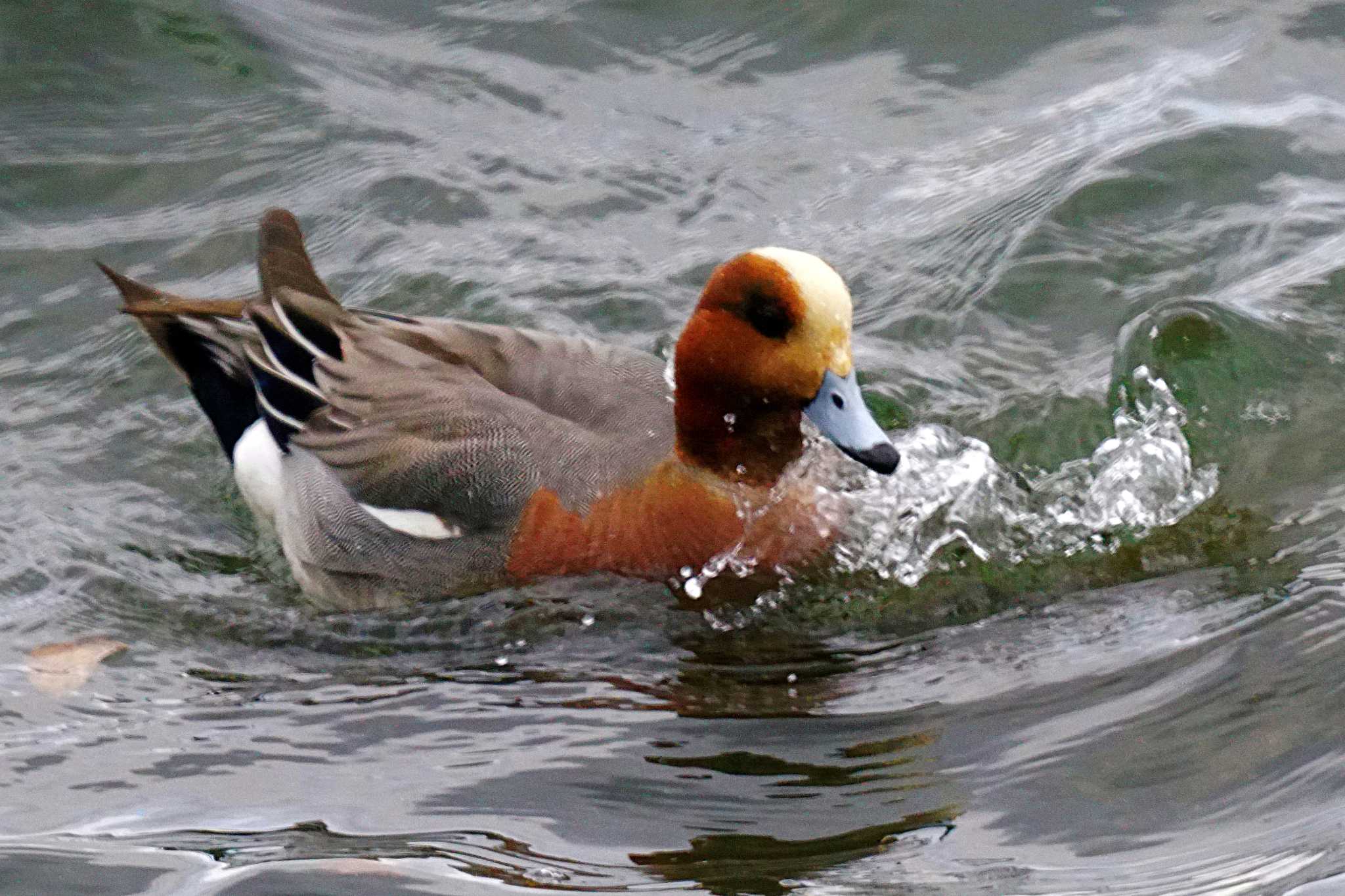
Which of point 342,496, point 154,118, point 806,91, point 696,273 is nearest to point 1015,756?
point 342,496

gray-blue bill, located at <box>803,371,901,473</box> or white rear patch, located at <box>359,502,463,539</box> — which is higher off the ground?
gray-blue bill, located at <box>803,371,901,473</box>

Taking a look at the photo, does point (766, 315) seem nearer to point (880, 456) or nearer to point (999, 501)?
point (880, 456)

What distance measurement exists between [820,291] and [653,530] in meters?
0.83

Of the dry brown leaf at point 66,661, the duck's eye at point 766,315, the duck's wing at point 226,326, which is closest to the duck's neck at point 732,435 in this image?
the duck's eye at point 766,315

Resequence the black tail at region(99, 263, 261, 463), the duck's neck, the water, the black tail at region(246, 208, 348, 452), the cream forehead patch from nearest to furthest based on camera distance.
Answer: the water, the cream forehead patch, the duck's neck, the black tail at region(246, 208, 348, 452), the black tail at region(99, 263, 261, 463)

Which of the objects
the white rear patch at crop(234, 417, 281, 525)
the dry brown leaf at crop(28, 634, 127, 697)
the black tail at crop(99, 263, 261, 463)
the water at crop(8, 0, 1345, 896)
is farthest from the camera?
the black tail at crop(99, 263, 261, 463)

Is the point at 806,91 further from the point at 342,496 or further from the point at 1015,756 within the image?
the point at 1015,756

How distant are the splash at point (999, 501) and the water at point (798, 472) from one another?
0.05 feet

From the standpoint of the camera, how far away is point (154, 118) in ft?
25.3

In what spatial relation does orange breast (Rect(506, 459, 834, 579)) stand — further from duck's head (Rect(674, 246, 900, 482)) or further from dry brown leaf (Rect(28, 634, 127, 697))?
dry brown leaf (Rect(28, 634, 127, 697))

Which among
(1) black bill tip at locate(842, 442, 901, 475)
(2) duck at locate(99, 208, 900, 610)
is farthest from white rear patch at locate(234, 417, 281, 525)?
(1) black bill tip at locate(842, 442, 901, 475)

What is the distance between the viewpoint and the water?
3.78m

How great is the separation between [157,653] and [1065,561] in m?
2.56

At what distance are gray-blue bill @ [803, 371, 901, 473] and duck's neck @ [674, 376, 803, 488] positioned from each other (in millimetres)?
212
